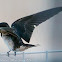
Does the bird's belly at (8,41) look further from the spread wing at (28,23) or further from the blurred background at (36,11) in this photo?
the blurred background at (36,11)

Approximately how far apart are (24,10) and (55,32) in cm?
22

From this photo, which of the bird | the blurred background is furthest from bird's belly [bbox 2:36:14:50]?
the blurred background

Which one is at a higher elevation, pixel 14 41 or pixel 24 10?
pixel 24 10

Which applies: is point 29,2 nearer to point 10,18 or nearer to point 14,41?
point 10,18

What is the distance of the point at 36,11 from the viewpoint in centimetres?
118

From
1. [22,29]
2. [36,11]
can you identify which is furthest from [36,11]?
[22,29]

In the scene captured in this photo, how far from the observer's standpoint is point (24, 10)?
46.0 inches

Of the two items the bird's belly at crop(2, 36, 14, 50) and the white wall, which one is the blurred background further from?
the bird's belly at crop(2, 36, 14, 50)

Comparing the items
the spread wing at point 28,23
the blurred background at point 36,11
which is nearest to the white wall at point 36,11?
the blurred background at point 36,11

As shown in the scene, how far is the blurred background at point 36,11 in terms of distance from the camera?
115 centimetres

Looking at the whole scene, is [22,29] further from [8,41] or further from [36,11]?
[36,11]

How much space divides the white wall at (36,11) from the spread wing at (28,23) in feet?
1.43

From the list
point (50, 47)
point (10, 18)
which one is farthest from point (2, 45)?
point (50, 47)

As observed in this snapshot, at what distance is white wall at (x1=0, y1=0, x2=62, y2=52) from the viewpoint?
1.15m
